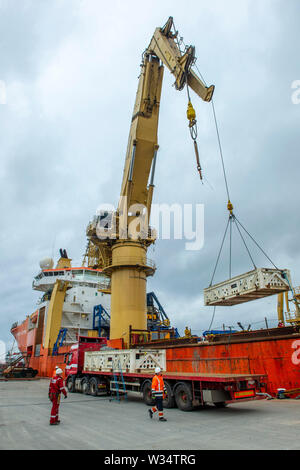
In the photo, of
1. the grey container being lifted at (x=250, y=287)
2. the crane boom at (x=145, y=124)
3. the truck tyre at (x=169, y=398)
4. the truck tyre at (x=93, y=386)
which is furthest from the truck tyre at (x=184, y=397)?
the crane boom at (x=145, y=124)

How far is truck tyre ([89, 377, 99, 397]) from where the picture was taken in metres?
14.4

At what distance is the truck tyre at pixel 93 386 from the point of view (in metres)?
14.4

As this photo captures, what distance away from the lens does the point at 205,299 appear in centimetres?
1469

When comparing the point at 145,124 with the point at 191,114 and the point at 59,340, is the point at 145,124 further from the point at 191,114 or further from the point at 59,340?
the point at 59,340

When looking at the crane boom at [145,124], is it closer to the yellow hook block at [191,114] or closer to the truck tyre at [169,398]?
the yellow hook block at [191,114]

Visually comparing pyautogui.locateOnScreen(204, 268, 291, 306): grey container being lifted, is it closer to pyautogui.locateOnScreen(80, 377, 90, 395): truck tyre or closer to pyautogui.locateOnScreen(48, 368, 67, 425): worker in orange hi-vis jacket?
pyautogui.locateOnScreen(80, 377, 90, 395): truck tyre

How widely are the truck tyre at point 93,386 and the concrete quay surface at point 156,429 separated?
12.2ft

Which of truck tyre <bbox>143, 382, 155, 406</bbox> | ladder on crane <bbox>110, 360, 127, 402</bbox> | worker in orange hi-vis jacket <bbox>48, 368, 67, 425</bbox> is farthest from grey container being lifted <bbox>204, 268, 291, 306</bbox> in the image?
worker in orange hi-vis jacket <bbox>48, 368, 67, 425</bbox>

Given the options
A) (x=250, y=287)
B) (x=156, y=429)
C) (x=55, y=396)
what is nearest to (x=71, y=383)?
(x=55, y=396)

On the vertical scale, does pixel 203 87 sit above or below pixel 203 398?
above

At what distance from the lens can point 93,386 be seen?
14.8 metres
